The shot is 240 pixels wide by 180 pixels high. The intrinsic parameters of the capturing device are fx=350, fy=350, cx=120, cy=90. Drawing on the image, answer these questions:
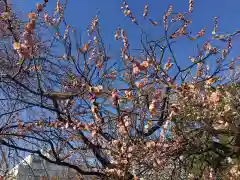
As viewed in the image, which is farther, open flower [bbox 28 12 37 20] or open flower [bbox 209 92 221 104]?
open flower [bbox 209 92 221 104]

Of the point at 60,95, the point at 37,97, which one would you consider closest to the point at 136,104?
the point at 60,95

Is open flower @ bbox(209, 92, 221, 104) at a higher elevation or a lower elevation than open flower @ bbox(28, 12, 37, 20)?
lower

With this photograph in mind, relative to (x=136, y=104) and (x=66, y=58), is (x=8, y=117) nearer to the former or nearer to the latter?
(x=66, y=58)

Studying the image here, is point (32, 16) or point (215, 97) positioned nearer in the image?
point (32, 16)

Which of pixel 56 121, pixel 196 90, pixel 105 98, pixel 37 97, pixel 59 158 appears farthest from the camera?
pixel 59 158

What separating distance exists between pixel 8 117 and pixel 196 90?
107 inches

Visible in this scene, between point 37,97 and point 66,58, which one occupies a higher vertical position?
point 66,58

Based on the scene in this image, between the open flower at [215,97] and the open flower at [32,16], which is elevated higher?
the open flower at [32,16]

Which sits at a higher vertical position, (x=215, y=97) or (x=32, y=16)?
(x=32, y=16)

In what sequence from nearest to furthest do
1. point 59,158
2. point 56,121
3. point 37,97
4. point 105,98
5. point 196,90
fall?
point 105,98 → point 196,90 → point 37,97 → point 56,121 → point 59,158

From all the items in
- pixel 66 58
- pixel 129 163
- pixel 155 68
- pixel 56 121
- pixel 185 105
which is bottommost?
pixel 129 163

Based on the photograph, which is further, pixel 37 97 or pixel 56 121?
pixel 56 121

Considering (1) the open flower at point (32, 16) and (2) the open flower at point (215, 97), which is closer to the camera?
(1) the open flower at point (32, 16)

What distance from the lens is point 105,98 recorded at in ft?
13.4
